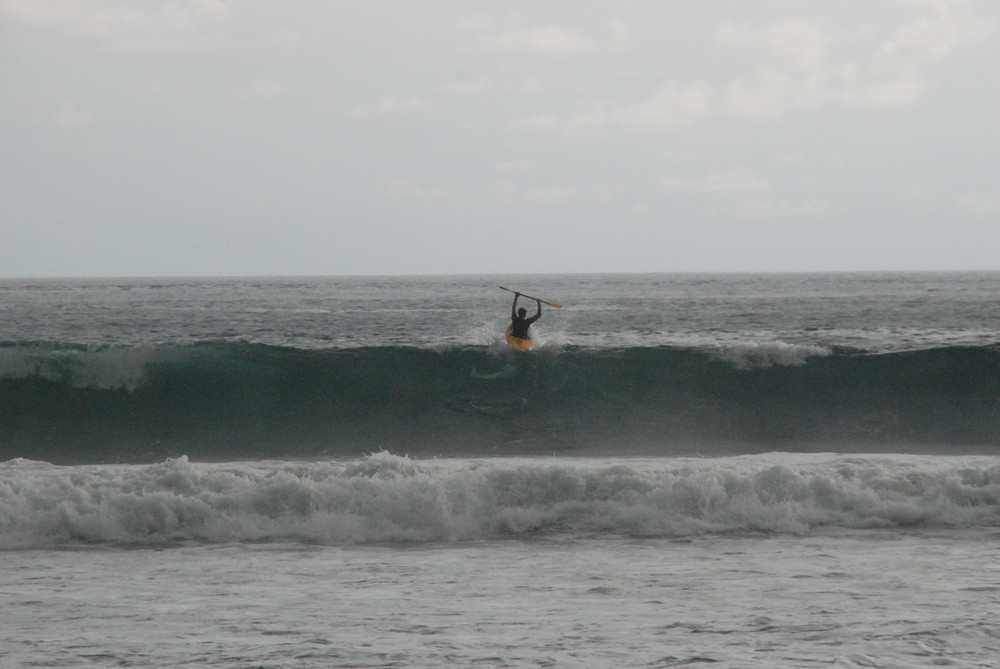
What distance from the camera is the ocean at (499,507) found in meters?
5.50

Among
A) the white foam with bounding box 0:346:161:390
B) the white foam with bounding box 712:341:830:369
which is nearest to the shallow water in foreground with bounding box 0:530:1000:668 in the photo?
the white foam with bounding box 712:341:830:369

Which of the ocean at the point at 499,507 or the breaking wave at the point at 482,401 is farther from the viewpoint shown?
the breaking wave at the point at 482,401

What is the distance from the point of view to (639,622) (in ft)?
18.8

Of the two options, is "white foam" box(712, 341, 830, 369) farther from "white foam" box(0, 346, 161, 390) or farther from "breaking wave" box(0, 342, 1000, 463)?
"white foam" box(0, 346, 161, 390)

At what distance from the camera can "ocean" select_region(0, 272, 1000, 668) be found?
550cm

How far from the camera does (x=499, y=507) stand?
899 cm

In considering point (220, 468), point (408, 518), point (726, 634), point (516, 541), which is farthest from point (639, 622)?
point (220, 468)

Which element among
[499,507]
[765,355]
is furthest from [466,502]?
[765,355]

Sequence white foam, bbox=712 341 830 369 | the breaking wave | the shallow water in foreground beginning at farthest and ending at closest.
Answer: white foam, bbox=712 341 830 369 < the breaking wave < the shallow water in foreground

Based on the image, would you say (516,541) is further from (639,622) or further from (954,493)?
(954,493)

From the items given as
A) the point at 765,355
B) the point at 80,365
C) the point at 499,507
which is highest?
the point at 765,355

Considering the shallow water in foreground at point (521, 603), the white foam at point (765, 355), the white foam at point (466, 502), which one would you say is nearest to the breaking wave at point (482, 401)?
the white foam at point (765, 355)

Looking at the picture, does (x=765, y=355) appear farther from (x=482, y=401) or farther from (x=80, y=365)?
(x=80, y=365)

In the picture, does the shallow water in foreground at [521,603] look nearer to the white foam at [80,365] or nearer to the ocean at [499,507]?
the ocean at [499,507]
